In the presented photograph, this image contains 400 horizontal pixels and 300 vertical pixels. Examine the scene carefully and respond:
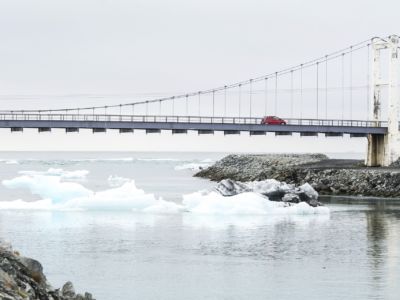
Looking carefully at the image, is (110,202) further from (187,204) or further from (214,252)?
(214,252)

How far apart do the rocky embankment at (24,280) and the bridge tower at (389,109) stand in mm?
48778

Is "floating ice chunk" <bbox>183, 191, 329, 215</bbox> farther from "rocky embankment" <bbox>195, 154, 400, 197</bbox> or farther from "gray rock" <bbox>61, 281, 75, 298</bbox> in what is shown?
"gray rock" <bbox>61, 281, 75, 298</bbox>

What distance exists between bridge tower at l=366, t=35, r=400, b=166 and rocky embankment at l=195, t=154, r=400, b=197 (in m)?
1.41

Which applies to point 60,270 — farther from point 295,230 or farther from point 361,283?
point 295,230

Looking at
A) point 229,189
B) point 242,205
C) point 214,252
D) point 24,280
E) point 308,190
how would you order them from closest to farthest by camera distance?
point 24,280, point 214,252, point 242,205, point 308,190, point 229,189


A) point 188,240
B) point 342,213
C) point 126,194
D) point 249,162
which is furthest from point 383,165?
point 188,240

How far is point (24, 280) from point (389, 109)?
51.1m

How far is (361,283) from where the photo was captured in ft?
68.4

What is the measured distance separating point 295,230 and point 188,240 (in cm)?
533

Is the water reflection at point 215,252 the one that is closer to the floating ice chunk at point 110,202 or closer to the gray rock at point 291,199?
the floating ice chunk at point 110,202

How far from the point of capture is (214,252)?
26.7m

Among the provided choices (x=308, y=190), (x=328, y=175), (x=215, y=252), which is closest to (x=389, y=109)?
(x=328, y=175)

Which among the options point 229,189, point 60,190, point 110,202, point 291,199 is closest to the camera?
point 110,202

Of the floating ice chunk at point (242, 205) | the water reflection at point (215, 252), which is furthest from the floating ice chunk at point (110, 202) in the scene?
the water reflection at point (215, 252)
